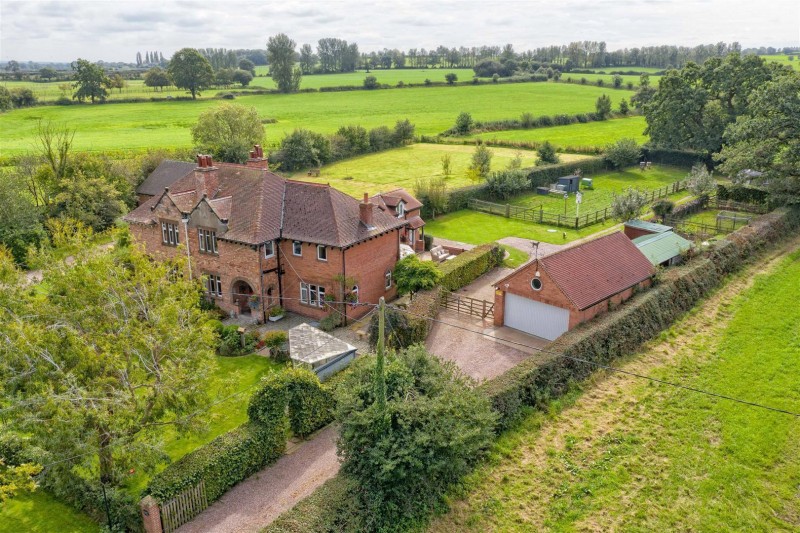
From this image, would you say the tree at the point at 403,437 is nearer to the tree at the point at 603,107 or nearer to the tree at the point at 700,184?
the tree at the point at 700,184

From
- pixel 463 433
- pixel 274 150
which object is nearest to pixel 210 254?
Result: pixel 463 433

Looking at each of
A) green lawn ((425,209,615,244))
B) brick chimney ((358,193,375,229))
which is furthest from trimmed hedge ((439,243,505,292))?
green lawn ((425,209,615,244))

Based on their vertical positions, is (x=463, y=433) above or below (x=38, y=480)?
above

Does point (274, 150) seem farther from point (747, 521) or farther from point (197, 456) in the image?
point (747, 521)

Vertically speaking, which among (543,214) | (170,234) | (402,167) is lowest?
(543,214)

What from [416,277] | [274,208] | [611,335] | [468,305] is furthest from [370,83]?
[611,335]

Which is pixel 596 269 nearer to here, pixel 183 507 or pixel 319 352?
pixel 319 352

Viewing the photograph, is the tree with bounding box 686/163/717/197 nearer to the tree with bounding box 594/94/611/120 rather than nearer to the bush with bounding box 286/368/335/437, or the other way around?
the bush with bounding box 286/368/335/437

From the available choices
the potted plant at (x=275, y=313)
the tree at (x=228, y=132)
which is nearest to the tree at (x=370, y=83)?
the tree at (x=228, y=132)
